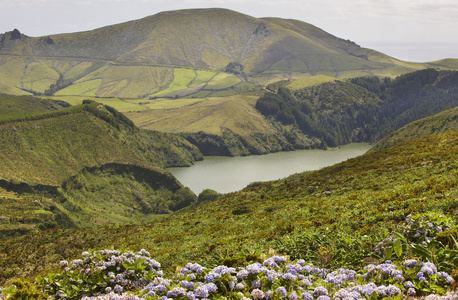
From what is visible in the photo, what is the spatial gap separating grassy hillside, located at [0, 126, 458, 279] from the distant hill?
2650 centimetres

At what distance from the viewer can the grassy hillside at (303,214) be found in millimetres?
20641

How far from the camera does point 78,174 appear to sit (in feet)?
412

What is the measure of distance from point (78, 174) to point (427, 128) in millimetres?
106308

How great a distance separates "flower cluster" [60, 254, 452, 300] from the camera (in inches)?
312

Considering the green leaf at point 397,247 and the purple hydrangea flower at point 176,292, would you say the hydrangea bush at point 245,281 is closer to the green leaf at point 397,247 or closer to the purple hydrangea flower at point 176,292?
the purple hydrangea flower at point 176,292

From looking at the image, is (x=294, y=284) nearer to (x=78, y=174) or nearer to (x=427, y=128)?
(x=427, y=128)

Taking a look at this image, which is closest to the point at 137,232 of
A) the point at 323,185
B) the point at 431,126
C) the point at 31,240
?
the point at 31,240

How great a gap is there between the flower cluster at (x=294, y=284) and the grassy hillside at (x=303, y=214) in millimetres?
7383

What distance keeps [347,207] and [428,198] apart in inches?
273

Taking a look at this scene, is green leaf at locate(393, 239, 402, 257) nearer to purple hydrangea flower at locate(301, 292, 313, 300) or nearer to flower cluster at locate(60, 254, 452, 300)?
flower cluster at locate(60, 254, 452, 300)

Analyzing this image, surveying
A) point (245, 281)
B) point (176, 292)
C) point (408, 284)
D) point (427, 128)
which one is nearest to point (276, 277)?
point (245, 281)

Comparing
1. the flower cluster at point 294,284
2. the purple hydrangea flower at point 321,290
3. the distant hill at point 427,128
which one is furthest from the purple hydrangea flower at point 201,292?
the distant hill at point 427,128

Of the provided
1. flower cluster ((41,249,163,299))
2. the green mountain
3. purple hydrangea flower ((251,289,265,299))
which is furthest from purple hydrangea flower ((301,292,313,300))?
the green mountain

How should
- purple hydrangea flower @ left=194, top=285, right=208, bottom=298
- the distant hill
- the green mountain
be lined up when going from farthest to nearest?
1. the green mountain
2. the distant hill
3. purple hydrangea flower @ left=194, top=285, right=208, bottom=298
